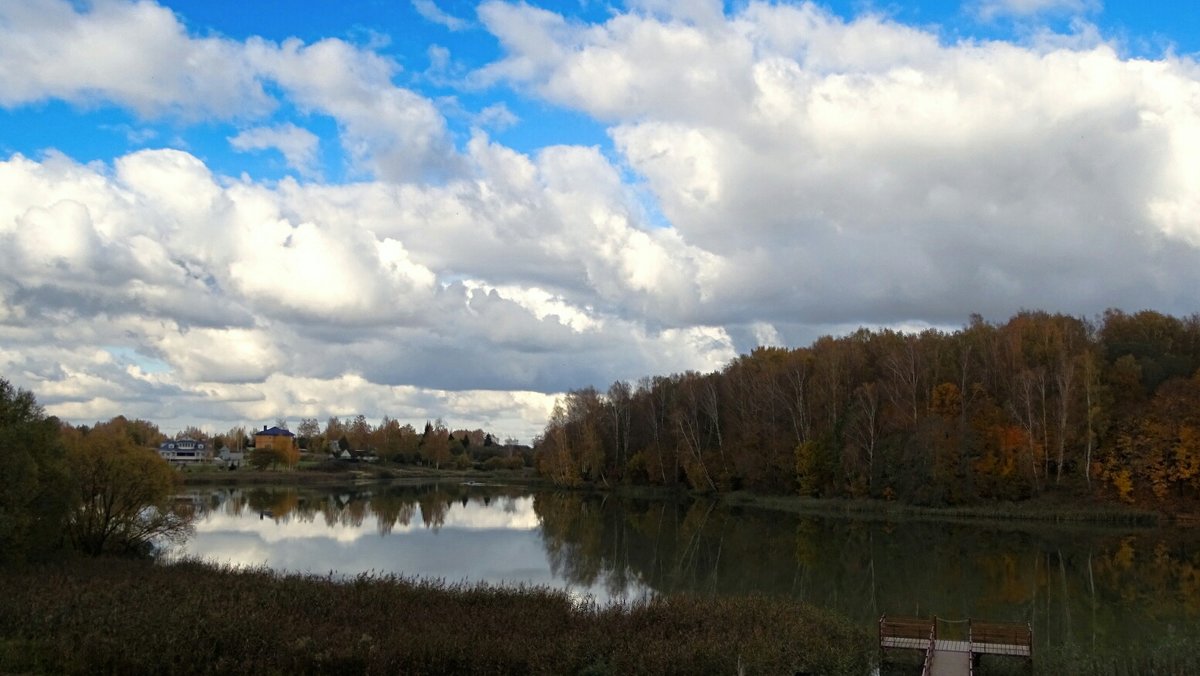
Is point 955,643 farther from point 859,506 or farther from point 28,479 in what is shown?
point 859,506

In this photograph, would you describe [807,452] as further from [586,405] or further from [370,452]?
[370,452]

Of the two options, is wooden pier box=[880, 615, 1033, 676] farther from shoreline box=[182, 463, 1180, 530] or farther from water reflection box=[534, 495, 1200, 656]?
shoreline box=[182, 463, 1180, 530]

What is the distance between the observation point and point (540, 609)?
69.7 ft

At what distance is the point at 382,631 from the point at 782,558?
26112 millimetres

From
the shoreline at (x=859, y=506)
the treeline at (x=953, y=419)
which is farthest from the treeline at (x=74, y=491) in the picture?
the treeline at (x=953, y=419)

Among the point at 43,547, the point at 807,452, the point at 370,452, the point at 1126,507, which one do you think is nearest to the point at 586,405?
the point at 807,452

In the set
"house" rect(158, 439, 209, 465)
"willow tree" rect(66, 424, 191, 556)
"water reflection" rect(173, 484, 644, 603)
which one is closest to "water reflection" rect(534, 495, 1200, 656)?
"water reflection" rect(173, 484, 644, 603)

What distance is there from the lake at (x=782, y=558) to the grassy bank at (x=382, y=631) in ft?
15.9

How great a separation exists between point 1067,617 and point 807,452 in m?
48.9

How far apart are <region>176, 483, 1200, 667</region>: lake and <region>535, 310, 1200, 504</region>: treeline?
25.6 ft

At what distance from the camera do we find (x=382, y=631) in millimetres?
17594

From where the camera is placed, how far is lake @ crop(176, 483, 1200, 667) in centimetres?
2678

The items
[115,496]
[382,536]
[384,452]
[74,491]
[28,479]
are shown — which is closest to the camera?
[28,479]

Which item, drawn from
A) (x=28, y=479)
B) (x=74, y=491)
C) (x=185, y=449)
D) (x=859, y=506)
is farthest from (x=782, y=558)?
(x=185, y=449)
